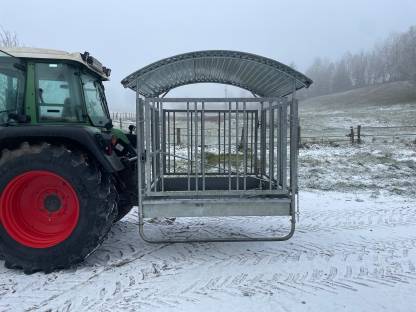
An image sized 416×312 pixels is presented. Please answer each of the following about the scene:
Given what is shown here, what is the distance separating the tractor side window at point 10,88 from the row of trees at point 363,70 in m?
82.3

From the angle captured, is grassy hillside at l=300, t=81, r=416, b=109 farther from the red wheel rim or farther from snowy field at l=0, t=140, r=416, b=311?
the red wheel rim

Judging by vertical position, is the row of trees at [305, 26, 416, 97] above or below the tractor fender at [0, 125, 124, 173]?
above

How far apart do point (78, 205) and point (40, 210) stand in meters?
0.61

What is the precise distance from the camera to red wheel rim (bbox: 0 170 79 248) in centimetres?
431

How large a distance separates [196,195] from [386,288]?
2.11m

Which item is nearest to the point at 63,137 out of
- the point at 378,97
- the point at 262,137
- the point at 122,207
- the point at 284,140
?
the point at 122,207

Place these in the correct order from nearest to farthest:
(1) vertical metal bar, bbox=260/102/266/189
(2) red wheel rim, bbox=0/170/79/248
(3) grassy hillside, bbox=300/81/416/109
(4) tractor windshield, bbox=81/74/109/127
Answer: (2) red wheel rim, bbox=0/170/79/248 < (4) tractor windshield, bbox=81/74/109/127 < (1) vertical metal bar, bbox=260/102/266/189 < (3) grassy hillside, bbox=300/81/416/109

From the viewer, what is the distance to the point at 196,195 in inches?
182

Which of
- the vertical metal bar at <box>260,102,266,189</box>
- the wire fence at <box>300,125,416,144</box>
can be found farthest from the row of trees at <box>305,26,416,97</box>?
the vertical metal bar at <box>260,102,266,189</box>

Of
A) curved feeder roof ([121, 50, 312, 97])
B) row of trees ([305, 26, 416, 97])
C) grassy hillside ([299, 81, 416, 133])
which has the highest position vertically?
row of trees ([305, 26, 416, 97])

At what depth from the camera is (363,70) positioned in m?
101

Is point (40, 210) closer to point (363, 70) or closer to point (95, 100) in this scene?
point (95, 100)

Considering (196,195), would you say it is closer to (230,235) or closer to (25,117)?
(230,235)

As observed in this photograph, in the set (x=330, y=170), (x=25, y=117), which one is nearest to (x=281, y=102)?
(x=25, y=117)
